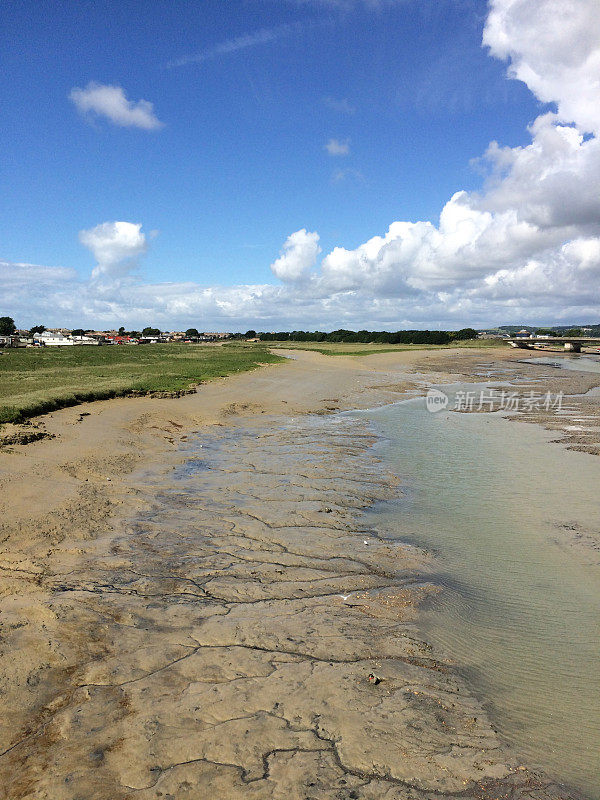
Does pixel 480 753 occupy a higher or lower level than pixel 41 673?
lower

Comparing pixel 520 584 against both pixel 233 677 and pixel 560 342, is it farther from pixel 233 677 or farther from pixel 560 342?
pixel 560 342

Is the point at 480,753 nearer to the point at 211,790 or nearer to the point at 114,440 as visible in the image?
the point at 211,790

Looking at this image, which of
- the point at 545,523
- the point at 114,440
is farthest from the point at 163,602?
the point at 114,440

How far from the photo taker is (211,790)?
395cm

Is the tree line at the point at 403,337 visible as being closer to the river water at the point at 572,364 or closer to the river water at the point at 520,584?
the river water at the point at 572,364

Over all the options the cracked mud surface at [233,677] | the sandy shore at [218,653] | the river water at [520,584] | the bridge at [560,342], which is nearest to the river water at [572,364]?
the bridge at [560,342]

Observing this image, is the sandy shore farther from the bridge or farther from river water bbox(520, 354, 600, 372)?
the bridge

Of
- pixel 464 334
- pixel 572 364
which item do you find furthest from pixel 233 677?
pixel 464 334

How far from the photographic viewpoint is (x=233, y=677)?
5.32 m

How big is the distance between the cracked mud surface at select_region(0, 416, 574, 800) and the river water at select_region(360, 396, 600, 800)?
449mm

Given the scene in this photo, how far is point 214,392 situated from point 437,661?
26192 millimetres

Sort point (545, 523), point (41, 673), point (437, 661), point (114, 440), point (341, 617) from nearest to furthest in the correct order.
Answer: point (41, 673), point (437, 661), point (341, 617), point (545, 523), point (114, 440)

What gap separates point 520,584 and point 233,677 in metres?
5.10

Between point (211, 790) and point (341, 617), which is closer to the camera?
point (211, 790)
